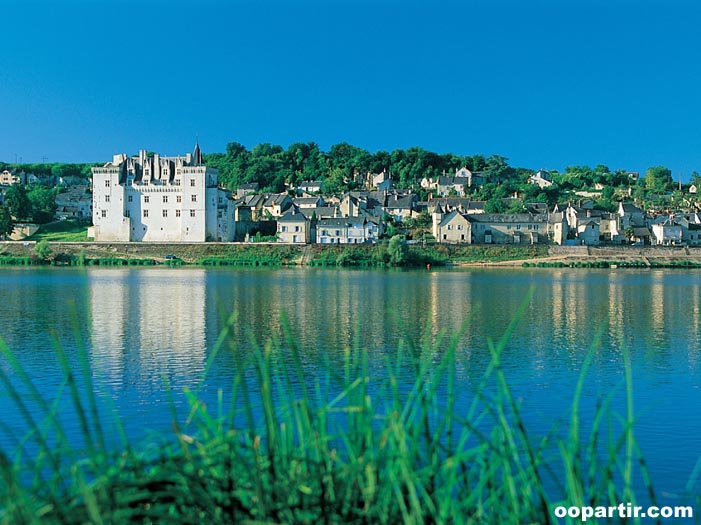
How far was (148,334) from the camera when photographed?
2048cm

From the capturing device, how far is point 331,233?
2746 inches

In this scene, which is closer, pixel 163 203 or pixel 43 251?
pixel 43 251

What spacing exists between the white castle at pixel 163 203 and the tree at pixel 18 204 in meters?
10.2

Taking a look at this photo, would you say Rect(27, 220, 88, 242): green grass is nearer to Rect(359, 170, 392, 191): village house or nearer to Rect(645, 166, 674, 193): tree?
Rect(359, 170, 392, 191): village house

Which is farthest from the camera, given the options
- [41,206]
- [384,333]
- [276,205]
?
[276,205]

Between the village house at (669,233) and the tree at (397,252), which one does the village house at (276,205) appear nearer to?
the tree at (397,252)

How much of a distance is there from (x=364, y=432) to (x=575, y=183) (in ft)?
383

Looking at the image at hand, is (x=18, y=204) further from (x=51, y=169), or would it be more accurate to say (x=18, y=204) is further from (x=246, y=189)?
(x=51, y=169)

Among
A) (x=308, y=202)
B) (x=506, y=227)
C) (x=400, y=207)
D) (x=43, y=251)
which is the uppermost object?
(x=308, y=202)

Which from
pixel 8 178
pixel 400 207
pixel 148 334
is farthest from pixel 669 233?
pixel 8 178

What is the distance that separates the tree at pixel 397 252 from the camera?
61.2 meters

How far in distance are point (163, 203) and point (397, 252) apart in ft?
74.1

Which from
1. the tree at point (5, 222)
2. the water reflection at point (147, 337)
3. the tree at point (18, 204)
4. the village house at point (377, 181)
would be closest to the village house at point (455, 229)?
the village house at point (377, 181)

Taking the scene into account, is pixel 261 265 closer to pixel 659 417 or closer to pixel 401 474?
pixel 659 417
